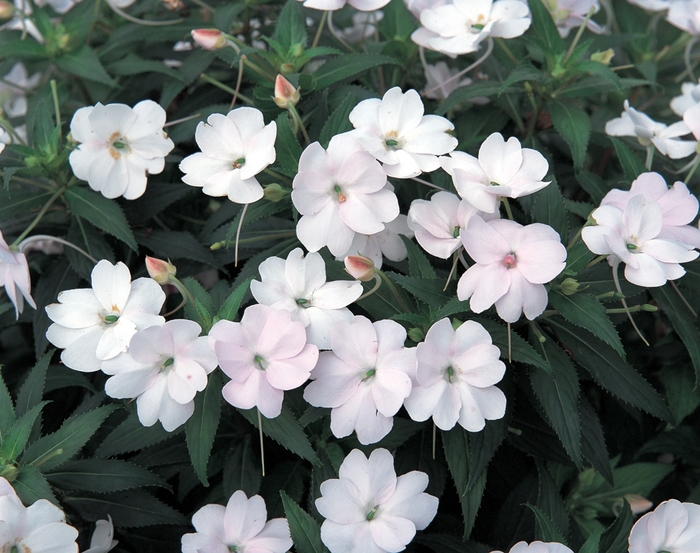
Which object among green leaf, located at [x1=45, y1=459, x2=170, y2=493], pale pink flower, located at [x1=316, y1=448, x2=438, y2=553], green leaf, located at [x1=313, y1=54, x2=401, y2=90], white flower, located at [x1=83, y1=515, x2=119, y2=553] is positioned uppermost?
green leaf, located at [x1=313, y1=54, x2=401, y2=90]

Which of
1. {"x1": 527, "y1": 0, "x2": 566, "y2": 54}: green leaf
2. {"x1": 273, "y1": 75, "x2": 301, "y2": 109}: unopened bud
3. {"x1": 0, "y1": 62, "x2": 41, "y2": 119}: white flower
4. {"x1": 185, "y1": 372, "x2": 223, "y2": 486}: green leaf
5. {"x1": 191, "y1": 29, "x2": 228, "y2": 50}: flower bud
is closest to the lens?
{"x1": 185, "y1": 372, "x2": 223, "y2": 486}: green leaf

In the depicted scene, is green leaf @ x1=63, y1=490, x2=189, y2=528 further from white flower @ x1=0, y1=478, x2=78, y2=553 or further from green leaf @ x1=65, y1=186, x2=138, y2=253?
green leaf @ x1=65, y1=186, x2=138, y2=253

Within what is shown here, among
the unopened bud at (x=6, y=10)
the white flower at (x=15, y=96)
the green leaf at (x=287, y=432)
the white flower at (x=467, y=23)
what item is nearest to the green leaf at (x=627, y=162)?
the white flower at (x=467, y=23)

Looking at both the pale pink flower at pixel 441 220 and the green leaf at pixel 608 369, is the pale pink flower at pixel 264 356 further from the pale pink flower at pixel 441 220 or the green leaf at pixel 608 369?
the green leaf at pixel 608 369

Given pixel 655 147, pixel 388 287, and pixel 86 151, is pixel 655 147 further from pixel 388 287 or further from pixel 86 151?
pixel 86 151

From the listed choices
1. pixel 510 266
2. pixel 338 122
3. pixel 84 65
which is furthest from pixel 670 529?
pixel 84 65

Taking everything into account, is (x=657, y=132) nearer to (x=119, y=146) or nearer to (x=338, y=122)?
(x=338, y=122)

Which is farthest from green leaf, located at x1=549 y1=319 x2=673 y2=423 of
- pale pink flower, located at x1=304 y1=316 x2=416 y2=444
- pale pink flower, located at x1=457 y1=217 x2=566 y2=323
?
pale pink flower, located at x1=304 y1=316 x2=416 y2=444

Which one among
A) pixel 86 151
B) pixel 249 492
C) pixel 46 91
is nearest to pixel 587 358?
pixel 249 492
